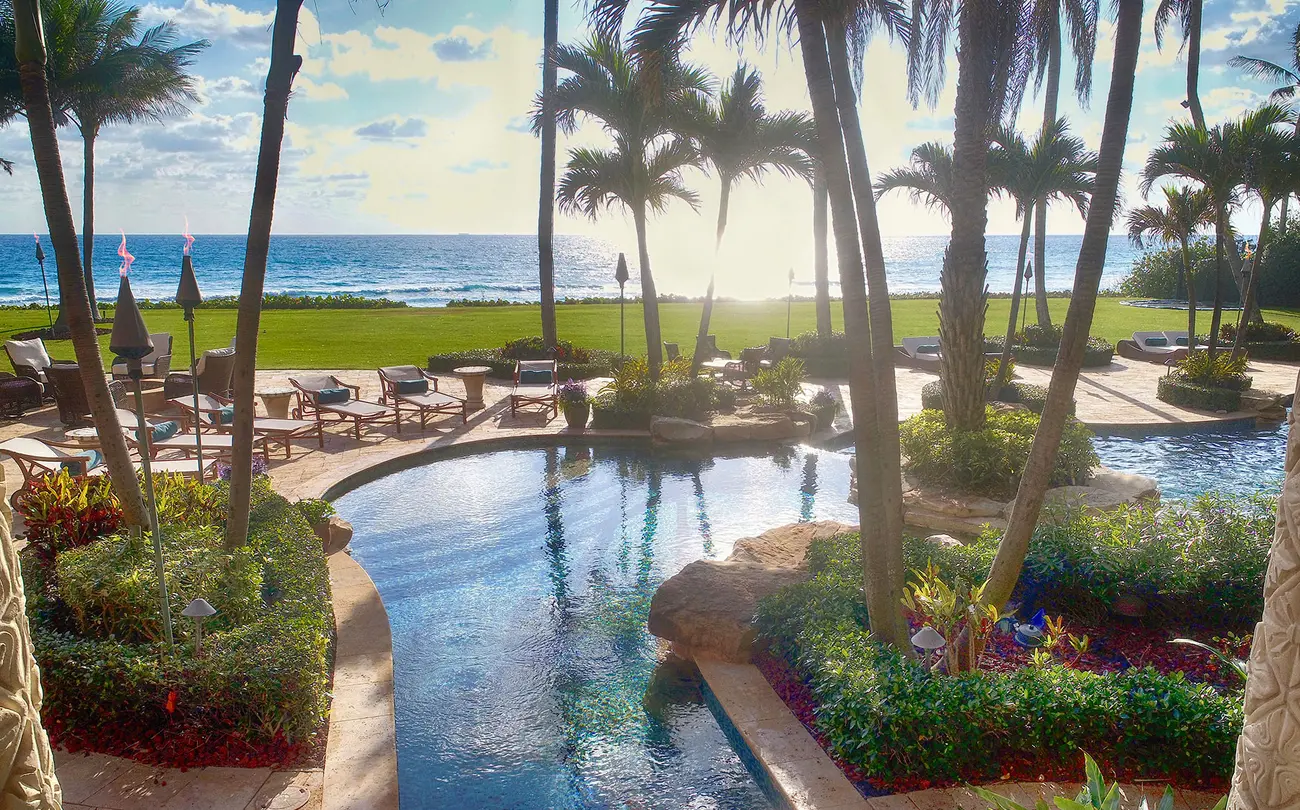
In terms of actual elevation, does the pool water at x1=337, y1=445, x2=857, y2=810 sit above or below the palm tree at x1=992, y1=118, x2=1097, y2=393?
below

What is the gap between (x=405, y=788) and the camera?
4891 mm

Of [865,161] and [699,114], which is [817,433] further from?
[865,161]

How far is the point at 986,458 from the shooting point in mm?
9648

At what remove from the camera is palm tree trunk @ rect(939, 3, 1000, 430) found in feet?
31.6

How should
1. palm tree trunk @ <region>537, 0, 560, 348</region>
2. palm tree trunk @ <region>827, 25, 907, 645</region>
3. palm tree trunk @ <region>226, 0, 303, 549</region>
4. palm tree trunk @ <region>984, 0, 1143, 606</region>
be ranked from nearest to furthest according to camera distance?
1. palm tree trunk @ <region>827, 25, 907, 645</region>
2. palm tree trunk @ <region>984, 0, 1143, 606</region>
3. palm tree trunk @ <region>226, 0, 303, 549</region>
4. palm tree trunk @ <region>537, 0, 560, 348</region>

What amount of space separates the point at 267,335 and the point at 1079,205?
73.3 ft

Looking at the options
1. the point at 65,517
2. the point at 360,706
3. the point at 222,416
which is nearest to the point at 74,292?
the point at 65,517

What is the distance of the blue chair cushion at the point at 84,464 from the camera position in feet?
31.3

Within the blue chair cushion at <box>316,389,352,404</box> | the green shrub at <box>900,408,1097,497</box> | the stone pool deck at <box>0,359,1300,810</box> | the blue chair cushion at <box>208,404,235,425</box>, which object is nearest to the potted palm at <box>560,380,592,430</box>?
the stone pool deck at <box>0,359,1300,810</box>

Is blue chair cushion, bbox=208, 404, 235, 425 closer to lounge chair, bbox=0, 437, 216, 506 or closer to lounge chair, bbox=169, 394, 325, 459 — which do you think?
lounge chair, bbox=169, 394, 325, 459

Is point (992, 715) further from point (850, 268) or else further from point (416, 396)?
point (416, 396)

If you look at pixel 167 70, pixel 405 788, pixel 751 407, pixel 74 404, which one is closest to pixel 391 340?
pixel 167 70

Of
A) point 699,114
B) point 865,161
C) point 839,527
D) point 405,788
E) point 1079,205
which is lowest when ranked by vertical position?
point 405,788

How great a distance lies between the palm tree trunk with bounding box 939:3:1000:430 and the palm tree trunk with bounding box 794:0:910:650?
528 cm
